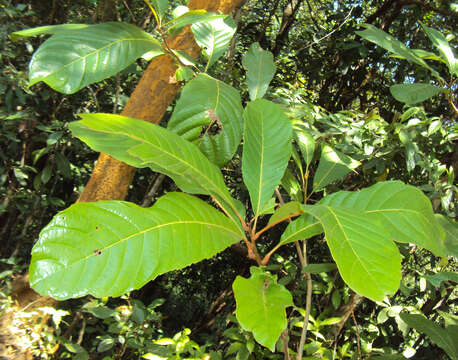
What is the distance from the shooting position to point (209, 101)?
741 mm

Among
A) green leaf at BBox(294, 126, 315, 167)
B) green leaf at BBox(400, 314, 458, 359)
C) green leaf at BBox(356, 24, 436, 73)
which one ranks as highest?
green leaf at BBox(356, 24, 436, 73)

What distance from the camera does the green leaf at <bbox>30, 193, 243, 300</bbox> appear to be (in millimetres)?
445

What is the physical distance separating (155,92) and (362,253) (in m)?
0.85

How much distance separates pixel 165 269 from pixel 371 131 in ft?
4.19

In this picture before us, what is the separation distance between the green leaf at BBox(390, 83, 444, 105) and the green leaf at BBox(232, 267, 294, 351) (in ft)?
1.90

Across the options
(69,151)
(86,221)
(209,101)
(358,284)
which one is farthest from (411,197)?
(69,151)

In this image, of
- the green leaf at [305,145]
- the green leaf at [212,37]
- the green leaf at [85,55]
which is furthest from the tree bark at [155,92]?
the green leaf at [305,145]

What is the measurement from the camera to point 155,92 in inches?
43.0

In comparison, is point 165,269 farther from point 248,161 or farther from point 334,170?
point 334,170

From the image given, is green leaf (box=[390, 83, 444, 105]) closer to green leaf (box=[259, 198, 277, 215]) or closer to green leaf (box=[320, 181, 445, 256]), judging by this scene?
green leaf (box=[320, 181, 445, 256])

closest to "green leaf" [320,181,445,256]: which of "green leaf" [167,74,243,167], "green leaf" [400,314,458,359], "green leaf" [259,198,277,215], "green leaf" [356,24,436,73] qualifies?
"green leaf" [259,198,277,215]

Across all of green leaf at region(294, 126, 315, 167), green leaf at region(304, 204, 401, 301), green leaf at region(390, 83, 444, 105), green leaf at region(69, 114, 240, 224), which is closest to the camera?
green leaf at region(304, 204, 401, 301)

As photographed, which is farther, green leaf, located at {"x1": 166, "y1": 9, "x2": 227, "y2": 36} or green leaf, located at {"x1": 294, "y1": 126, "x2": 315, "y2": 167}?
green leaf, located at {"x1": 294, "y1": 126, "x2": 315, "y2": 167}

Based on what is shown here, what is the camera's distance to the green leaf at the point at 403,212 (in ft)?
1.95
